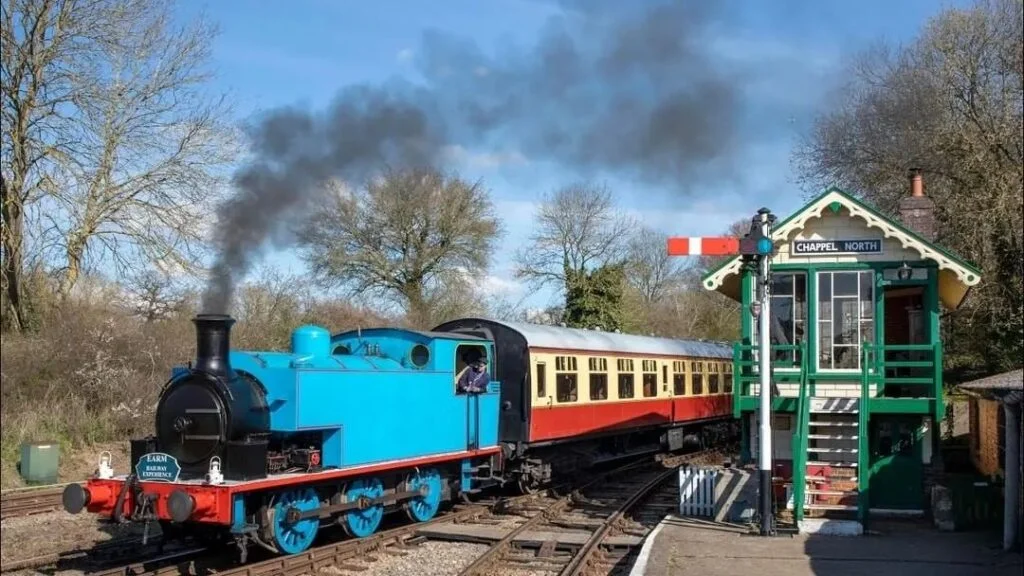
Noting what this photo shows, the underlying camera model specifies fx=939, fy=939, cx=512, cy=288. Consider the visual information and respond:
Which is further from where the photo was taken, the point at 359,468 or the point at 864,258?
the point at 864,258

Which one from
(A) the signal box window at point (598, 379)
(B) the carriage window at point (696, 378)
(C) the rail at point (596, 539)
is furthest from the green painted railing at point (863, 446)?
(B) the carriage window at point (696, 378)

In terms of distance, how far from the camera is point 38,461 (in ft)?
50.4

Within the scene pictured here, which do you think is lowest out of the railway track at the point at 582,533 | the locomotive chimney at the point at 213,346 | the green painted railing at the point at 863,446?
the railway track at the point at 582,533

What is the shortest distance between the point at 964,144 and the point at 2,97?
67.8 ft

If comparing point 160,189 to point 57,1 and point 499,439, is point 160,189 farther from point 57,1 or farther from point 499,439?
point 499,439

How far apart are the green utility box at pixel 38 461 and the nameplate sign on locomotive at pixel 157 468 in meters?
6.85

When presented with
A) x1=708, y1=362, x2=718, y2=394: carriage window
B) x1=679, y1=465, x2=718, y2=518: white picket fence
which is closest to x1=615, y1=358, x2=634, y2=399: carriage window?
x1=679, y1=465, x2=718, y2=518: white picket fence

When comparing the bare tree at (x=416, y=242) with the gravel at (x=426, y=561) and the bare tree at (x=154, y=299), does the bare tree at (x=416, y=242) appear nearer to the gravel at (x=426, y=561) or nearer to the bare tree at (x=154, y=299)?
the bare tree at (x=154, y=299)

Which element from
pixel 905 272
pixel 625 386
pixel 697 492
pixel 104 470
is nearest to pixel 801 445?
pixel 697 492

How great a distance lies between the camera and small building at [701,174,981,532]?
40.7ft

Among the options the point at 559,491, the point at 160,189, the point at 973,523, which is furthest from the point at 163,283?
the point at 973,523

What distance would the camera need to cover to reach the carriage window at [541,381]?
1498cm

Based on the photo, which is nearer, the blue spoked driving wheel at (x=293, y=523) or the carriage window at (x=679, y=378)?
the blue spoked driving wheel at (x=293, y=523)

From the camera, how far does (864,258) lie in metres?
13.2
